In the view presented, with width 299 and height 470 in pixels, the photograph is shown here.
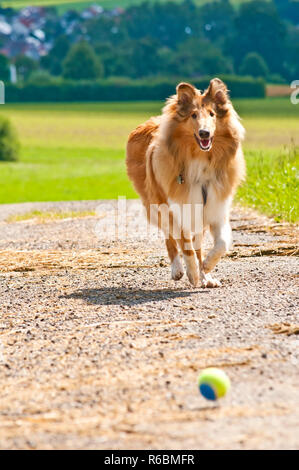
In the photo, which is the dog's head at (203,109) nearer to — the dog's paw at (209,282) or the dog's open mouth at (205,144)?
the dog's open mouth at (205,144)

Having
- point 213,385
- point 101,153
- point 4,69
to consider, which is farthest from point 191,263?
point 4,69

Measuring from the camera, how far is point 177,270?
8266mm

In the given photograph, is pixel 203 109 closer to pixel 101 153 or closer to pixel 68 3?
pixel 101 153

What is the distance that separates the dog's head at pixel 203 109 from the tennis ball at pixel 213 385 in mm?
3363

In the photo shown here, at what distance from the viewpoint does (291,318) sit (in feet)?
20.5

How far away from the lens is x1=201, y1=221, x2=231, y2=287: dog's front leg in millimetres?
7771

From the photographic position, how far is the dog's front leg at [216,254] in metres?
7.77

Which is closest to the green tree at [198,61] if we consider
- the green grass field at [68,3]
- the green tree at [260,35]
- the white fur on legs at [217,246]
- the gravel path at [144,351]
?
the green tree at [260,35]

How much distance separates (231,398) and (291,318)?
6.23 ft

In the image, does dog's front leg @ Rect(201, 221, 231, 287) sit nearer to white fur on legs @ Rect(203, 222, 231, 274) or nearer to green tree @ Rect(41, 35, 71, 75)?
white fur on legs @ Rect(203, 222, 231, 274)

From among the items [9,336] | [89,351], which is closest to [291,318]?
[89,351]

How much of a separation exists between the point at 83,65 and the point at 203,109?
6877 centimetres

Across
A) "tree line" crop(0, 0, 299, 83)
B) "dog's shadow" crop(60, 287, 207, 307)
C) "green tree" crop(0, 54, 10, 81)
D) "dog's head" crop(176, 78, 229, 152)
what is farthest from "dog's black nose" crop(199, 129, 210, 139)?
"green tree" crop(0, 54, 10, 81)

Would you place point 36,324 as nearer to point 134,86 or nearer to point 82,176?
point 82,176
